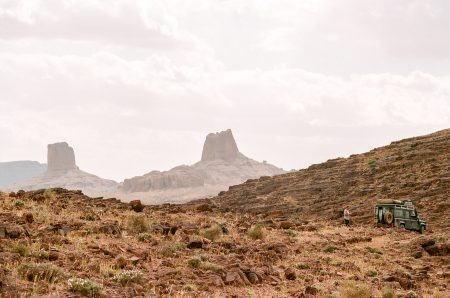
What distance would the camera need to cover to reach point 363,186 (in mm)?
53219

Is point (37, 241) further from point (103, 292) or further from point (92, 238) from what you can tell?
point (103, 292)

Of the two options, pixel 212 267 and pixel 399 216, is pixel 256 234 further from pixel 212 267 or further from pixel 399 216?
pixel 399 216

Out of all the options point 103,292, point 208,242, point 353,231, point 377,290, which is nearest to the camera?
point 103,292

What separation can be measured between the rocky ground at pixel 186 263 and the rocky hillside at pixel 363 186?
15.8 metres

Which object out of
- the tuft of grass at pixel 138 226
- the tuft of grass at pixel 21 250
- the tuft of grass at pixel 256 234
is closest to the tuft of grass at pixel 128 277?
the tuft of grass at pixel 21 250

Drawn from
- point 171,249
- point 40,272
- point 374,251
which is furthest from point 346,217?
point 40,272

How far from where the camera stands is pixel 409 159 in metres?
55.9

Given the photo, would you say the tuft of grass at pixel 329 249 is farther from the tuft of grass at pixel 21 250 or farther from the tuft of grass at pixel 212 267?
the tuft of grass at pixel 21 250

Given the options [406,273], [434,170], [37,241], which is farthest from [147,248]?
[434,170]

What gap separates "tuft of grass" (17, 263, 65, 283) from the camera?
440 inches

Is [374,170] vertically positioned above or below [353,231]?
above

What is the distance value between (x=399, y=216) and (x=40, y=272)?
2892 centimetres

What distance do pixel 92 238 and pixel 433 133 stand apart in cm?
6015

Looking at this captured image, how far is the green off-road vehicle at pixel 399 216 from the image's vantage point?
3409 cm
